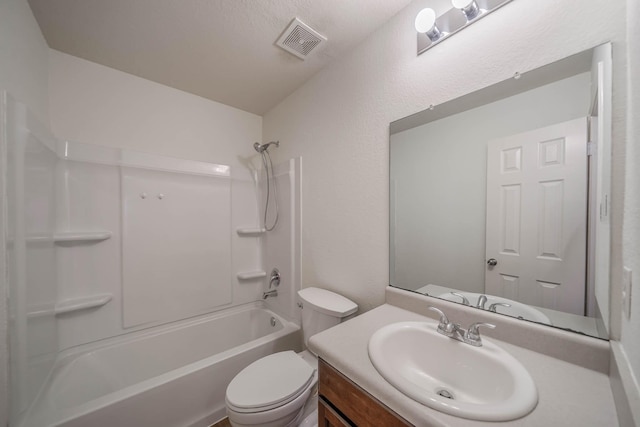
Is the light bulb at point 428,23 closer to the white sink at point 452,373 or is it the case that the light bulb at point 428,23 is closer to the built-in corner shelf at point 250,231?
the white sink at point 452,373

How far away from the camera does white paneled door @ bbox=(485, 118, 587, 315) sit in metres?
0.69

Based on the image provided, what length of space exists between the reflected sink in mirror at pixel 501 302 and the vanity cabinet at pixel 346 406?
1.82ft

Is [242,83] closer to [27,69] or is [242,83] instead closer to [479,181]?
[27,69]

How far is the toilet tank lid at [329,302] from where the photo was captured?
1.24 meters

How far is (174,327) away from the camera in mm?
1768

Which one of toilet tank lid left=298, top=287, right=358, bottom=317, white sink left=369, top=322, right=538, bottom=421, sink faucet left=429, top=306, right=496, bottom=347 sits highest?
sink faucet left=429, top=306, right=496, bottom=347

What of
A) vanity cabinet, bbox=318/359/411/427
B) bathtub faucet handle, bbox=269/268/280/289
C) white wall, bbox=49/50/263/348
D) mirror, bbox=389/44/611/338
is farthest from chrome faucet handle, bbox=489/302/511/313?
white wall, bbox=49/50/263/348

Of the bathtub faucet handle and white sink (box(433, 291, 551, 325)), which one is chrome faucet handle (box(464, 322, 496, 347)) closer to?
white sink (box(433, 291, 551, 325))

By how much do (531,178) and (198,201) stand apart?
7.07ft

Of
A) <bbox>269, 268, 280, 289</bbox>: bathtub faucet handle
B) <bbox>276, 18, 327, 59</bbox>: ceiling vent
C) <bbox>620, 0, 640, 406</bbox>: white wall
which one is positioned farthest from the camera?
<bbox>269, 268, 280, 289</bbox>: bathtub faucet handle

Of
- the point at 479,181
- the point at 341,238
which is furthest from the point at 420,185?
the point at 341,238

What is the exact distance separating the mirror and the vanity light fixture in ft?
0.99

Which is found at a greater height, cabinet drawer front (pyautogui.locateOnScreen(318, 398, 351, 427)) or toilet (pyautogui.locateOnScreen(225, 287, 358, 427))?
cabinet drawer front (pyautogui.locateOnScreen(318, 398, 351, 427))

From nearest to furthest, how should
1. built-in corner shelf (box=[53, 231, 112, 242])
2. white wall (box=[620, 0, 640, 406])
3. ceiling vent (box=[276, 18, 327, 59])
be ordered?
1. white wall (box=[620, 0, 640, 406])
2. ceiling vent (box=[276, 18, 327, 59])
3. built-in corner shelf (box=[53, 231, 112, 242])
